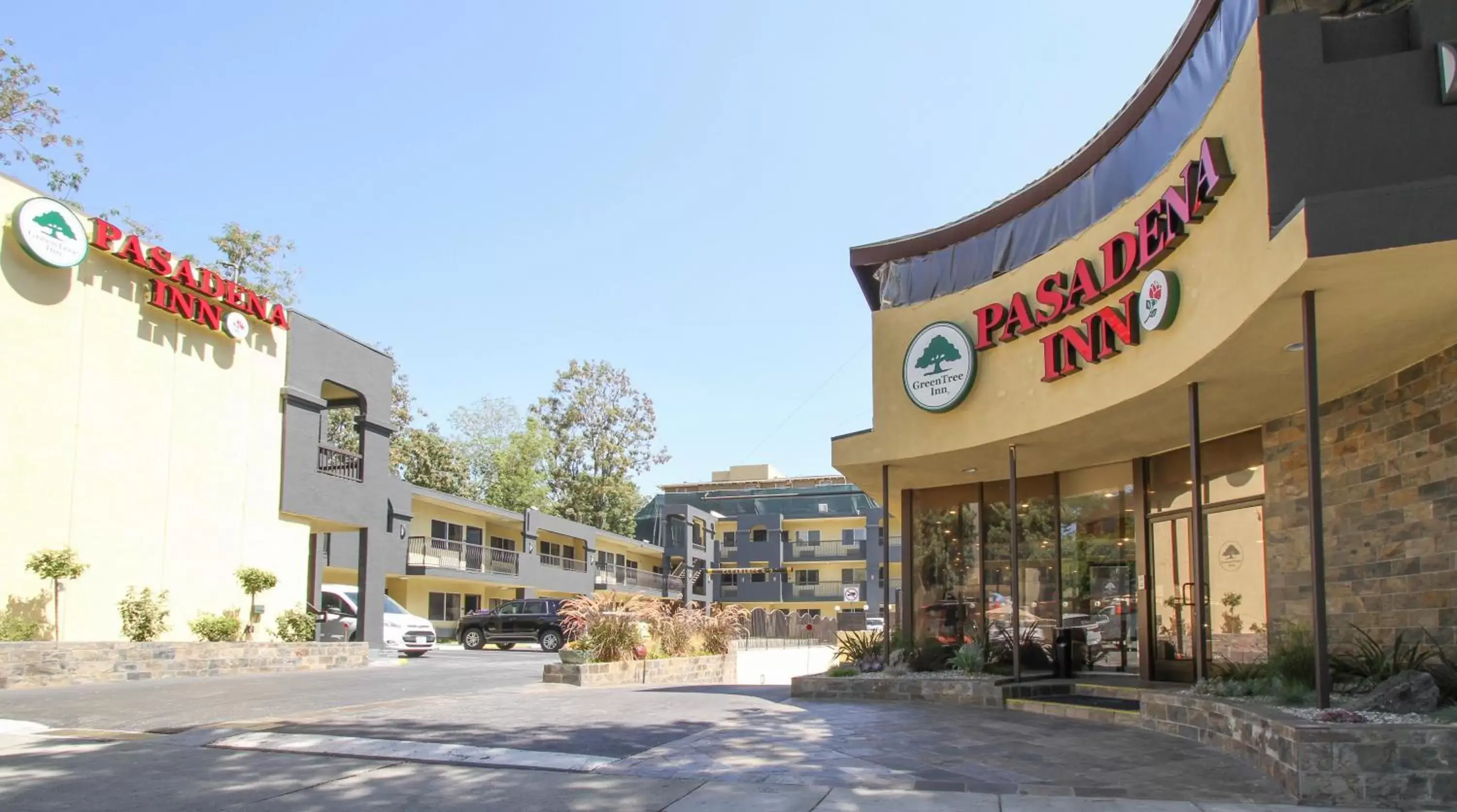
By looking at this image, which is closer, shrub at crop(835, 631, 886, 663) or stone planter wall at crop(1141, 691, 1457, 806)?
stone planter wall at crop(1141, 691, 1457, 806)

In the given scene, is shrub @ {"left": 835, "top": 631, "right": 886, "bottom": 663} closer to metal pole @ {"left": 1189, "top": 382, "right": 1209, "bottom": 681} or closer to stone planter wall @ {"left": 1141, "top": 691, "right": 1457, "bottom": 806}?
metal pole @ {"left": 1189, "top": 382, "right": 1209, "bottom": 681}

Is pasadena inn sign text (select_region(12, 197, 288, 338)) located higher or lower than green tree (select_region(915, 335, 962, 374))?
higher

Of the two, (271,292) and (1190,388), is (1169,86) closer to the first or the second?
(1190,388)


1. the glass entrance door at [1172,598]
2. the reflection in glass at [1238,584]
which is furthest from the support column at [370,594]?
the reflection in glass at [1238,584]

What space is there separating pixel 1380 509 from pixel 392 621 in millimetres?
21903

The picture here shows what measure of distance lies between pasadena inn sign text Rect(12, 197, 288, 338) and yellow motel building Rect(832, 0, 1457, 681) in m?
11.3

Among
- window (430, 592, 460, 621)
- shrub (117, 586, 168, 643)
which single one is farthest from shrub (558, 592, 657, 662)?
window (430, 592, 460, 621)

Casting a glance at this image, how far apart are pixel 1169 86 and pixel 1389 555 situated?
5.00 metres

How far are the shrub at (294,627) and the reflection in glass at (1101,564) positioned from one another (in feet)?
44.0

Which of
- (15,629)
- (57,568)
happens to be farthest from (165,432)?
(15,629)

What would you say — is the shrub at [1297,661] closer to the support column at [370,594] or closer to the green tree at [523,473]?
the support column at [370,594]

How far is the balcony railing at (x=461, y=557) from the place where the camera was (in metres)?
35.5

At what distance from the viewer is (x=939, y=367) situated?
1410 centimetres

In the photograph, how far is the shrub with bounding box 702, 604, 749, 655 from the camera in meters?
19.5
